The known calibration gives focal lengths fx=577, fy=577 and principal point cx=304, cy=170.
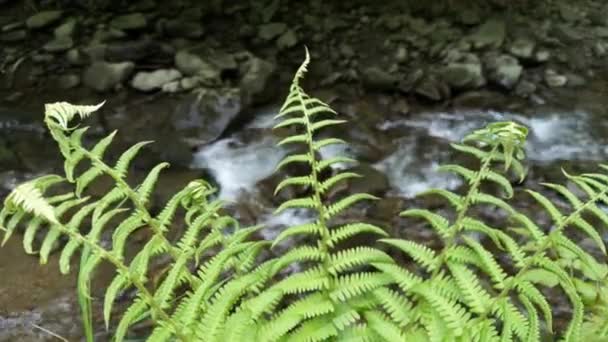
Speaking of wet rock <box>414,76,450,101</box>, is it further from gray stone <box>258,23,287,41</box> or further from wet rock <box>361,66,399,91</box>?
gray stone <box>258,23,287,41</box>

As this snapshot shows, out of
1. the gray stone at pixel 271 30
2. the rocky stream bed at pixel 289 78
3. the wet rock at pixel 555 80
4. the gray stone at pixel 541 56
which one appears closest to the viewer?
the rocky stream bed at pixel 289 78

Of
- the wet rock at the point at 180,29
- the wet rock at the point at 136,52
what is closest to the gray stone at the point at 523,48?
the wet rock at the point at 180,29

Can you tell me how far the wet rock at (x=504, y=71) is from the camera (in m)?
6.82

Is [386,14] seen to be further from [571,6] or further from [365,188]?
[365,188]

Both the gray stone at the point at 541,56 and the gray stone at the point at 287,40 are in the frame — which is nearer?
the gray stone at the point at 541,56

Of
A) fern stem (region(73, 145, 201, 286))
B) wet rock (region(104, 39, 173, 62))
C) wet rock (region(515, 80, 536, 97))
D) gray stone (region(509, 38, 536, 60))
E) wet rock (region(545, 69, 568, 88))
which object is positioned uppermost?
fern stem (region(73, 145, 201, 286))

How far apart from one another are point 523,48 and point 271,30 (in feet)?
10.6

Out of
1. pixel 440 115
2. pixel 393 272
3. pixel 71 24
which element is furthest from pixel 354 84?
pixel 393 272

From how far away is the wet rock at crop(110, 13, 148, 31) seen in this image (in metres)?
7.45

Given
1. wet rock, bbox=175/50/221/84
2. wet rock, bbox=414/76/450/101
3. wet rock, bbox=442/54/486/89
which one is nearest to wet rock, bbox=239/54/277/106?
wet rock, bbox=175/50/221/84

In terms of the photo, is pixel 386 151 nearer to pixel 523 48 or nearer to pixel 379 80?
pixel 379 80

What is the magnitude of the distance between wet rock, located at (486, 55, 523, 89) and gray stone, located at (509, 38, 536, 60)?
0.75 ft

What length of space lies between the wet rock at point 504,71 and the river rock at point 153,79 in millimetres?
3714

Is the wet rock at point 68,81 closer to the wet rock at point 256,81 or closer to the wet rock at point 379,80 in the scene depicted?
the wet rock at point 256,81
